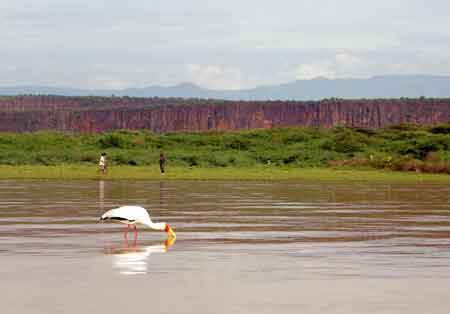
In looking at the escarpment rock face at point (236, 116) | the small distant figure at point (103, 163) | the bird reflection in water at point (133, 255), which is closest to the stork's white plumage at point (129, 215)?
the bird reflection in water at point (133, 255)

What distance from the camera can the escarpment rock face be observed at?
106 meters

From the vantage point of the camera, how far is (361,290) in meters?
14.1

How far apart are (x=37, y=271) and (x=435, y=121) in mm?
92327

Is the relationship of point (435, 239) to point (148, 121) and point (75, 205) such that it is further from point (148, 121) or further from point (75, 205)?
point (148, 121)

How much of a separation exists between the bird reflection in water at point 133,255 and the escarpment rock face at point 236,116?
Answer: 281 ft

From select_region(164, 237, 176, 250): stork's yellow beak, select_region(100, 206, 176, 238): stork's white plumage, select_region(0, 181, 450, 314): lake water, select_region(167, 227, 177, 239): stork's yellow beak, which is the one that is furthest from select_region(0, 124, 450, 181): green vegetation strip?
select_region(100, 206, 176, 238): stork's white plumage

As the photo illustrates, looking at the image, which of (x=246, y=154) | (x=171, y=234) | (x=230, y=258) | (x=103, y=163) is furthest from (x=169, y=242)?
(x=246, y=154)

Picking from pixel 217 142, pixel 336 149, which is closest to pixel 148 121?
pixel 217 142

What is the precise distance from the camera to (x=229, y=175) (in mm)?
55312

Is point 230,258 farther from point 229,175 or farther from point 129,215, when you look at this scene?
point 229,175

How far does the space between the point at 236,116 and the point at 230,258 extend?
9008cm

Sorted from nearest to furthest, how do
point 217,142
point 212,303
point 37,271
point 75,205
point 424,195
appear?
point 212,303
point 37,271
point 75,205
point 424,195
point 217,142

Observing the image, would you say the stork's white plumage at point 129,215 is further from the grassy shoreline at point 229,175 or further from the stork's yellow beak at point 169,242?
the grassy shoreline at point 229,175

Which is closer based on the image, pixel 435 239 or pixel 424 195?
pixel 435 239
